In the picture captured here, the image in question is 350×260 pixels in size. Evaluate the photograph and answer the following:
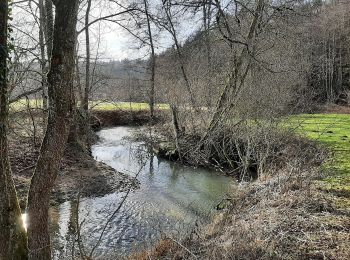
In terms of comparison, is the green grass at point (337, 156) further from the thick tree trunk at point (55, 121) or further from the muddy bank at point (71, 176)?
the muddy bank at point (71, 176)

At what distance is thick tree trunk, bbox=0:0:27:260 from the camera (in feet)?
16.5

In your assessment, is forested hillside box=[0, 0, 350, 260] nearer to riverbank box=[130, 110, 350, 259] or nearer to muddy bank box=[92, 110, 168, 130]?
riverbank box=[130, 110, 350, 259]

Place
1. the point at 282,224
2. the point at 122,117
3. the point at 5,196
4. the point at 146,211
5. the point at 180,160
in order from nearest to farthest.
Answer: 1. the point at 5,196
2. the point at 282,224
3. the point at 146,211
4. the point at 180,160
5. the point at 122,117

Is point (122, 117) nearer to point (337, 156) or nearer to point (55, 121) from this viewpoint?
point (337, 156)

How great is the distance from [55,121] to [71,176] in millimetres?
8196

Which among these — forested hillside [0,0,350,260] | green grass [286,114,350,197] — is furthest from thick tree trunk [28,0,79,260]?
green grass [286,114,350,197]

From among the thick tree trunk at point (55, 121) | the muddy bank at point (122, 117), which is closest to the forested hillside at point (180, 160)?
the thick tree trunk at point (55, 121)

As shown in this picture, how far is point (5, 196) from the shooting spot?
529 cm

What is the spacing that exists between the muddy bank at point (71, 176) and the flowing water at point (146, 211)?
48cm

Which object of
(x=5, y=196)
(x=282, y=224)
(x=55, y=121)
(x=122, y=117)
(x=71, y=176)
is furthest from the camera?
(x=122, y=117)

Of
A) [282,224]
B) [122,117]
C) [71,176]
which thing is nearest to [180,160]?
[71,176]

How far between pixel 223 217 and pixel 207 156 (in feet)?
26.4

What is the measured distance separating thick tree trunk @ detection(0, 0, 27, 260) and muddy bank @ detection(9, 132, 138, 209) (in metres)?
5.65

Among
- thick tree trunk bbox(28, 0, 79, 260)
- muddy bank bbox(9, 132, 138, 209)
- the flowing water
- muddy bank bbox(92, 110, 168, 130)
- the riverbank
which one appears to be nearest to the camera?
thick tree trunk bbox(28, 0, 79, 260)
